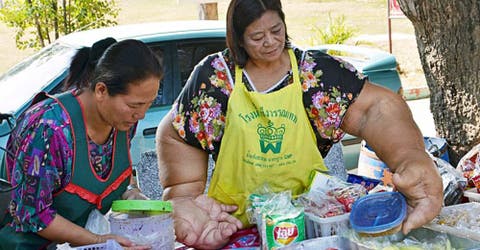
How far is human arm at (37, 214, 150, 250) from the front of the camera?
2.21 m

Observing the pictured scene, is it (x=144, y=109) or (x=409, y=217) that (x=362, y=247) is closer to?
(x=409, y=217)

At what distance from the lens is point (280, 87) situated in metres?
2.45

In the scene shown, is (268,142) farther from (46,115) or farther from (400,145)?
(46,115)

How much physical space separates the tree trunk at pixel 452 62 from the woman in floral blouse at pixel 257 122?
1.16 m

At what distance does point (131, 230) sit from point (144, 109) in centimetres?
40

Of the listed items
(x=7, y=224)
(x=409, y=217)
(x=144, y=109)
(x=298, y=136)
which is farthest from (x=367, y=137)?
(x=7, y=224)

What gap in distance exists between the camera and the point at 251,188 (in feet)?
7.99

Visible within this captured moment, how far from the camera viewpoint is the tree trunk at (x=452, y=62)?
342 cm

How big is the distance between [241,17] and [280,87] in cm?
28

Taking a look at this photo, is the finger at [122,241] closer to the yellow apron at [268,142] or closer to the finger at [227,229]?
the finger at [227,229]

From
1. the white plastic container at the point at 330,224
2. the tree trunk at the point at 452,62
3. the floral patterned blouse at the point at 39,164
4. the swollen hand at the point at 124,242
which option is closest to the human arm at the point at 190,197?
the swollen hand at the point at 124,242

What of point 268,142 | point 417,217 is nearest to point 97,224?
point 268,142

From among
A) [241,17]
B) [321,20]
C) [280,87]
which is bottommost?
[321,20]

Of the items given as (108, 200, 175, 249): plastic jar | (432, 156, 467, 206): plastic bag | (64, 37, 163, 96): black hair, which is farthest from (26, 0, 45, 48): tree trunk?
(432, 156, 467, 206): plastic bag
